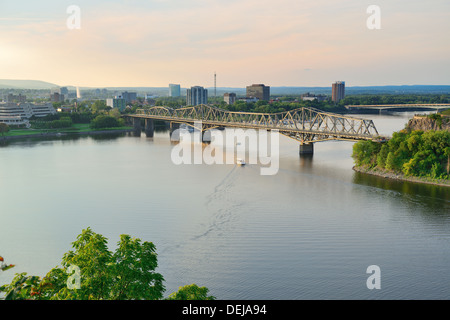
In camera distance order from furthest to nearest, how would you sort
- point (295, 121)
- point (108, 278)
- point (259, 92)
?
point (259, 92), point (295, 121), point (108, 278)

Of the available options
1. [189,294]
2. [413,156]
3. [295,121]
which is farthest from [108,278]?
[295,121]

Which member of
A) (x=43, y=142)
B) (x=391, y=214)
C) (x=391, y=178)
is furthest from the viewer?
(x=43, y=142)

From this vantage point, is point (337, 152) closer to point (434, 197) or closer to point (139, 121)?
point (434, 197)

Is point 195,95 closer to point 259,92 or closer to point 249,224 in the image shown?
point 259,92

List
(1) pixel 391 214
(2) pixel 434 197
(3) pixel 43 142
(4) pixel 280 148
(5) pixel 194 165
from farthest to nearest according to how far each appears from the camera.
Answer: (3) pixel 43 142
(4) pixel 280 148
(5) pixel 194 165
(2) pixel 434 197
(1) pixel 391 214

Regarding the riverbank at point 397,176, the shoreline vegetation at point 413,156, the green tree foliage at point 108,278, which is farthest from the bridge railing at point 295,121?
the green tree foliage at point 108,278
